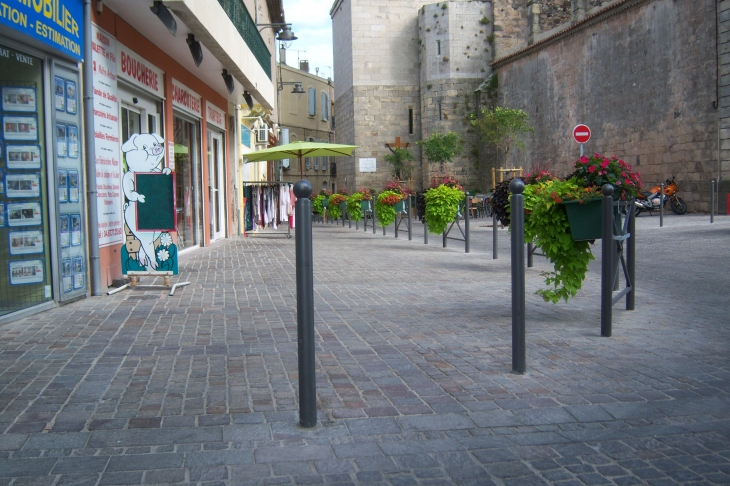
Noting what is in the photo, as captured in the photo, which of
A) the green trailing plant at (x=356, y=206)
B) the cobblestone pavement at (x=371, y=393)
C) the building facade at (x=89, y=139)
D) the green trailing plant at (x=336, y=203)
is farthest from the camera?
the green trailing plant at (x=336, y=203)

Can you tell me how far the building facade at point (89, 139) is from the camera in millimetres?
6484

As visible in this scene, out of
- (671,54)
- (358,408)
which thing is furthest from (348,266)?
(671,54)

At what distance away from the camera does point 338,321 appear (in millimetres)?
6328

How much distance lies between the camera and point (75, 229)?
295 inches

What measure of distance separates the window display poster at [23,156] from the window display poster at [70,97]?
0.77 m

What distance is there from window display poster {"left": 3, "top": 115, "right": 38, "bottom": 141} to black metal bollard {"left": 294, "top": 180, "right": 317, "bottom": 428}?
4.07 metres

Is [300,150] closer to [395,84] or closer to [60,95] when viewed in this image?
[60,95]

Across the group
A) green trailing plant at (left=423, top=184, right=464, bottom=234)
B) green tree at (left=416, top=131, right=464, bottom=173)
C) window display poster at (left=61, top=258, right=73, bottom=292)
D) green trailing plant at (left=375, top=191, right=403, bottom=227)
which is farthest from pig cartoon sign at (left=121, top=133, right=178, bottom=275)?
green tree at (left=416, top=131, right=464, bottom=173)

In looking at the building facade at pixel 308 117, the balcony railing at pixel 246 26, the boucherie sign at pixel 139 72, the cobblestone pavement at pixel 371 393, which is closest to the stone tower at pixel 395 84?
the building facade at pixel 308 117

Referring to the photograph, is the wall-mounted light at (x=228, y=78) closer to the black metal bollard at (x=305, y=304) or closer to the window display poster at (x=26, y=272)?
the window display poster at (x=26, y=272)

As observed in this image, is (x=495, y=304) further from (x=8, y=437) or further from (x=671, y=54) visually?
(x=671, y=54)

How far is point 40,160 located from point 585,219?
4.78 metres

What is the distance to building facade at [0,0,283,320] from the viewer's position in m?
6.48

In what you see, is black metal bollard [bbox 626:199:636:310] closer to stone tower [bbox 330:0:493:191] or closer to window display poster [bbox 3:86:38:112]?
window display poster [bbox 3:86:38:112]
